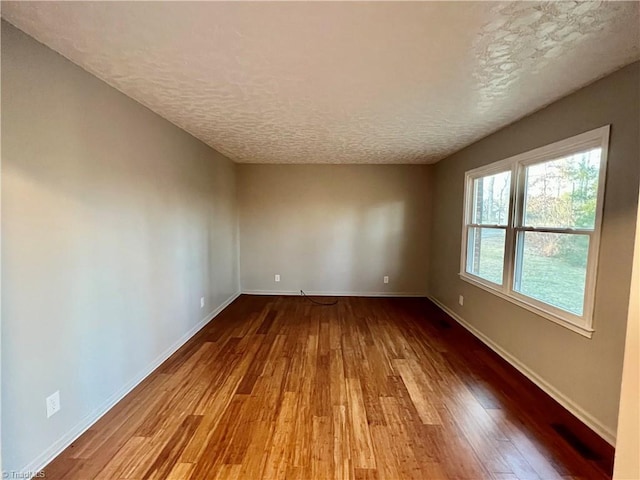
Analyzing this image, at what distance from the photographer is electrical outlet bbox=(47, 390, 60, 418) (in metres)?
1.68

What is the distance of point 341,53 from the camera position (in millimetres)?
1664

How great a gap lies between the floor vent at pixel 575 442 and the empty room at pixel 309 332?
0.07 feet

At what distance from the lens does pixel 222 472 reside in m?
1.64

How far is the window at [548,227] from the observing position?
207 cm

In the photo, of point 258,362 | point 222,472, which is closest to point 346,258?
point 258,362

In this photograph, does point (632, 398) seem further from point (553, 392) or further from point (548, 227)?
point (548, 227)

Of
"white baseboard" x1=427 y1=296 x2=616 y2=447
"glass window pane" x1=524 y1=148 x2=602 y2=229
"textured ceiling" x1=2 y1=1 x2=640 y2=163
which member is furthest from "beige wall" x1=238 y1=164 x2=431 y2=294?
"glass window pane" x1=524 y1=148 x2=602 y2=229

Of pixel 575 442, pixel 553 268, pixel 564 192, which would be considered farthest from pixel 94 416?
pixel 564 192

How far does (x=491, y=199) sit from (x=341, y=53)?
2.64m

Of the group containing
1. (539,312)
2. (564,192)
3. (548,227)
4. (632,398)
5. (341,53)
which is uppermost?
(341,53)

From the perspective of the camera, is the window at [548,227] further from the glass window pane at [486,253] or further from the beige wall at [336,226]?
the beige wall at [336,226]

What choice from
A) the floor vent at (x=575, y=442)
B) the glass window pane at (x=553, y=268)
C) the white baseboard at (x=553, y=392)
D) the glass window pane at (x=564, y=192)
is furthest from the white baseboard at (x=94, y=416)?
the glass window pane at (x=564, y=192)

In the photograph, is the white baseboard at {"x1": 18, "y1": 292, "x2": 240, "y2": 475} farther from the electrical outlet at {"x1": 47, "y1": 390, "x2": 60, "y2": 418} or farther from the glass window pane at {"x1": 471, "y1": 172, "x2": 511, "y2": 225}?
the glass window pane at {"x1": 471, "y1": 172, "x2": 511, "y2": 225}

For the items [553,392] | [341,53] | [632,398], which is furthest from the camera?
[553,392]
